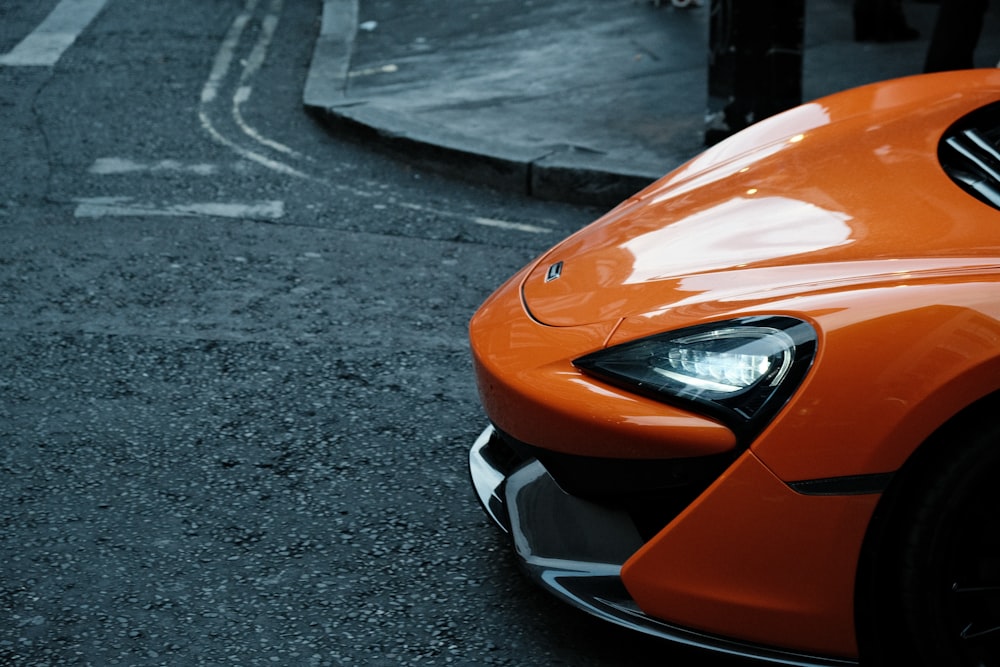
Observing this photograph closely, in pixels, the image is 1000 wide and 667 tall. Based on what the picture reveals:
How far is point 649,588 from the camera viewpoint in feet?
6.71

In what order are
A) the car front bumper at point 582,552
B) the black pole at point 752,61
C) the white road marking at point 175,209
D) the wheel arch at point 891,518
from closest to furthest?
the wheel arch at point 891,518, the car front bumper at point 582,552, the white road marking at point 175,209, the black pole at point 752,61

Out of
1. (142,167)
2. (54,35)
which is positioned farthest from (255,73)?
(142,167)

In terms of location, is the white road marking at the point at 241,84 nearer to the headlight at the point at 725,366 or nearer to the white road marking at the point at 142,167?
the white road marking at the point at 142,167

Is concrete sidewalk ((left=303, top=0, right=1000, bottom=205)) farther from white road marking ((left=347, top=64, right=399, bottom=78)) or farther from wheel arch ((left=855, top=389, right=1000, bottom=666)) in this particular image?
wheel arch ((left=855, top=389, right=1000, bottom=666))

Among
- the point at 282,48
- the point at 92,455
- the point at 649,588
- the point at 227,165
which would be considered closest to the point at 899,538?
the point at 649,588

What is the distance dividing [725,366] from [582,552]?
1.46 ft

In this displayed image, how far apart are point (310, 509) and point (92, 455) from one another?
0.69 m

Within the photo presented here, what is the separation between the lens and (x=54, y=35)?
899 centimetres

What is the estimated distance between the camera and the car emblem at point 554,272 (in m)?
2.63

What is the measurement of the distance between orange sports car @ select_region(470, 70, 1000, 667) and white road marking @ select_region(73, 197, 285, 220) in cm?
312

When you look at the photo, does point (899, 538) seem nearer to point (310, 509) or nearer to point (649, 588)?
point (649, 588)

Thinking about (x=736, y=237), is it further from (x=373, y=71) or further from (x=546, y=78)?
(x=373, y=71)

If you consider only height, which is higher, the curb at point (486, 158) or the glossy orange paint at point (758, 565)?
the glossy orange paint at point (758, 565)

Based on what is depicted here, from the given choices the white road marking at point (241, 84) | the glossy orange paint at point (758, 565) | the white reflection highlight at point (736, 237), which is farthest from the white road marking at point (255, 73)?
the glossy orange paint at point (758, 565)
